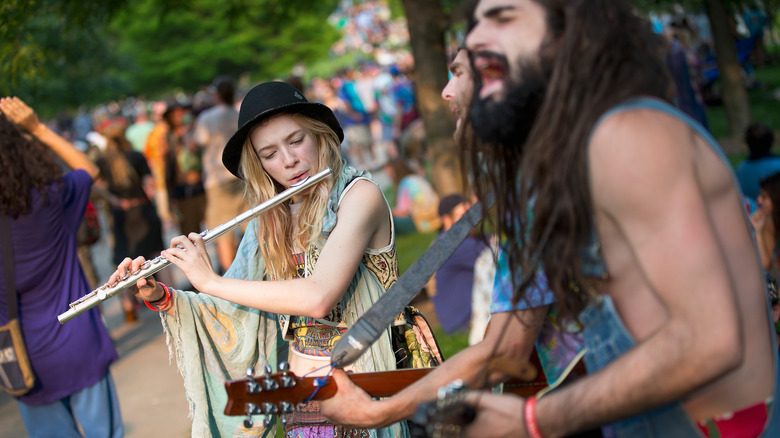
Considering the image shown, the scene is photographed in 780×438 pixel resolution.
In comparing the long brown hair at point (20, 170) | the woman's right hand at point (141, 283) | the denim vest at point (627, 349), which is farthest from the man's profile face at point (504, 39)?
the long brown hair at point (20, 170)

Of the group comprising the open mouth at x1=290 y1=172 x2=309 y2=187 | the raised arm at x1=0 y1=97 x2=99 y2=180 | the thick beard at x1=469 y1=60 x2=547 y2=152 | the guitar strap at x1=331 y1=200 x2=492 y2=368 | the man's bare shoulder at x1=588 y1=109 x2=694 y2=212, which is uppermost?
the raised arm at x1=0 y1=97 x2=99 y2=180

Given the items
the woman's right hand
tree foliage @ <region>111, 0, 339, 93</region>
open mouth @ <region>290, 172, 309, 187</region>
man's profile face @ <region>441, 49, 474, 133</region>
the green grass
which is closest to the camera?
man's profile face @ <region>441, 49, 474, 133</region>

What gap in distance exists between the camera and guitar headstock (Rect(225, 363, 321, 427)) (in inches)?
73.4

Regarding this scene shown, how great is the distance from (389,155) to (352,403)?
43.4 ft

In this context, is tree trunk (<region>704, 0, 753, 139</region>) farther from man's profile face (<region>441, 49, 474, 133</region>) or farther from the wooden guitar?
the wooden guitar

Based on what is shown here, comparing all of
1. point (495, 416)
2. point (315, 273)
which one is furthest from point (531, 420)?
point (315, 273)

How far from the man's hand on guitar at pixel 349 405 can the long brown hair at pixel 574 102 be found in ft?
1.96

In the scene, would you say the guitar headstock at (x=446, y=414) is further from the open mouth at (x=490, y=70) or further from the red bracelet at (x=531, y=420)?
the open mouth at (x=490, y=70)

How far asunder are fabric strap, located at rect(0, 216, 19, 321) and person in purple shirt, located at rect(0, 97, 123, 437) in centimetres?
2

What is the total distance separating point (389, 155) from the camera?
49.2 feet

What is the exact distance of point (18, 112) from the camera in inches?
146

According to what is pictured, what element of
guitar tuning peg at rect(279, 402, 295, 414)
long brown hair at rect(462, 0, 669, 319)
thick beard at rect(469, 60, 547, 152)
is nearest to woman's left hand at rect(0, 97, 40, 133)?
guitar tuning peg at rect(279, 402, 295, 414)

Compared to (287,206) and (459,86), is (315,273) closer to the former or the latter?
(287,206)

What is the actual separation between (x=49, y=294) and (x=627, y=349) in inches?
118
